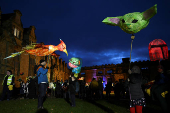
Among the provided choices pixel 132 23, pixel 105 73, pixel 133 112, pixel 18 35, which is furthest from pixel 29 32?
pixel 105 73

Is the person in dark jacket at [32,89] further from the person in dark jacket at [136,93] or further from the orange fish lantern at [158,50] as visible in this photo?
the orange fish lantern at [158,50]

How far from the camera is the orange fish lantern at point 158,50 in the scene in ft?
43.9

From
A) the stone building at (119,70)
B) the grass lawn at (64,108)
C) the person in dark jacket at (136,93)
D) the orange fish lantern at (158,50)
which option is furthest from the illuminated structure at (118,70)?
the person in dark jacket at (136,93)

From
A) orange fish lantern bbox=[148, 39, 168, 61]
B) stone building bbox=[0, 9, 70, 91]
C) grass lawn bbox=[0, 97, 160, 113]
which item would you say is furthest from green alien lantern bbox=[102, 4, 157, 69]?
stone building bbox=[0, 9, 70, 91]

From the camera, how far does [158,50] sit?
1380cm

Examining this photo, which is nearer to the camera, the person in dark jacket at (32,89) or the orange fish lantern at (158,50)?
the person in dark jacket at (32,89)

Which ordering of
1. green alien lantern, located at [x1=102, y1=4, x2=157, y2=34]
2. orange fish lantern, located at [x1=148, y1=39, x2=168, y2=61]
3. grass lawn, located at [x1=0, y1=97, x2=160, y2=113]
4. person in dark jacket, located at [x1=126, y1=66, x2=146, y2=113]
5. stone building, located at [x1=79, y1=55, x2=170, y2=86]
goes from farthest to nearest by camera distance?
1. stone building, located at [x1=79, y1=55, x2=170, y2=86]
2. orange fish lantern, located at [x1=148, y1=39, x2=168, y2=61]
3. grass lawn, located at [x1=0, y1=97, x2=160, y2=113]
4. green alien lantern, located at [x1=102, y1=4, x2=157, y2=34]
5. person in dark jacket, located at [x1=126, y1=66, x2=146, y2=113]

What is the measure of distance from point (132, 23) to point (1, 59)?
629 inches

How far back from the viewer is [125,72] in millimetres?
39812

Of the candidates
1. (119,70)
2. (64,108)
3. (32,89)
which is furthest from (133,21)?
(119,70)

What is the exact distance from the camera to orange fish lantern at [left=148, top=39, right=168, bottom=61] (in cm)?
1337

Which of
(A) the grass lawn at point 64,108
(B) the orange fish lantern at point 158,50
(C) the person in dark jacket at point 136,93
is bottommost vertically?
(A) the grass lawn at point 64,108

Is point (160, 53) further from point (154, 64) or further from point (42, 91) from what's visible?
point (154, 64)

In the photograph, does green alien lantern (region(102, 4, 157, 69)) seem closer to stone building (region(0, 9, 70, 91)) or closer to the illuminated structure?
stone building (region(0, 9, 70, 91))
